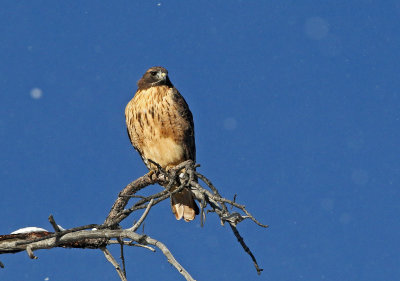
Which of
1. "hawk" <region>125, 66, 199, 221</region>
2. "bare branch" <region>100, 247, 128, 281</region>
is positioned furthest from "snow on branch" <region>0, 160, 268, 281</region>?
"hawk" <region>125, 66, 199, 221</region>

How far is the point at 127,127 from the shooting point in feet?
24.6

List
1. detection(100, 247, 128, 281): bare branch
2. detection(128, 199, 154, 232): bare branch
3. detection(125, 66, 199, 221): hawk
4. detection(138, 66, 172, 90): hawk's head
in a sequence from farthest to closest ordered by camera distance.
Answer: detection(138, 66, 172, 90): hawk's head
detection(125, 66, 199, 221): hawk
detection(100, 247, 128, 281): bare branch
detection(128, 199, 154, 232): bare branch

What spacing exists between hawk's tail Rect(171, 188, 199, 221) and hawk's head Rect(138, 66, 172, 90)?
48.8 inches

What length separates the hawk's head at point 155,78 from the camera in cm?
751

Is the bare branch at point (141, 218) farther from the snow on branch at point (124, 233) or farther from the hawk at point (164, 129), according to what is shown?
the hawk at point (164, 129)

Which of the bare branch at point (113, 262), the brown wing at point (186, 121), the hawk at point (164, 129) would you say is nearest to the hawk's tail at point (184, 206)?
the hawk at point (164, 129)

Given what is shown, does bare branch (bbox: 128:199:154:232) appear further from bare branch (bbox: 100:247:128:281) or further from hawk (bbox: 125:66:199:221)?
hawk (bbox: 125:66:199:221)

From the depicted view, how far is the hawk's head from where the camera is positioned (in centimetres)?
751

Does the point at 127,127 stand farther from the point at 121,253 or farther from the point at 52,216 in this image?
the point at 52,216

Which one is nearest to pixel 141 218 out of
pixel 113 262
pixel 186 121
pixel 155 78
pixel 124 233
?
pixel 124 233

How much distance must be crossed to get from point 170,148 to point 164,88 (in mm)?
686

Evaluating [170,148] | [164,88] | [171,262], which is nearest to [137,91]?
[164,88]

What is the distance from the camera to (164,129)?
23.6 ft

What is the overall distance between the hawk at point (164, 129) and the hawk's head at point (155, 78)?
0.04ft
